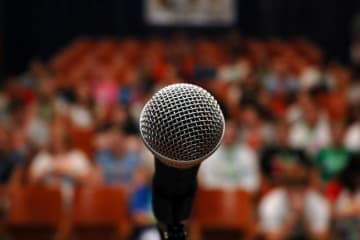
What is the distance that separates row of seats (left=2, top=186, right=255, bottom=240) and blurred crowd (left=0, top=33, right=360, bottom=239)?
0.13 metres

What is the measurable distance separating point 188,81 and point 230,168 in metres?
3.72

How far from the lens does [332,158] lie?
5.43 meters

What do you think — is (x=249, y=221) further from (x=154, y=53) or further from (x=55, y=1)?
(x=55, y=1)

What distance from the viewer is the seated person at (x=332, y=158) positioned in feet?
17.4

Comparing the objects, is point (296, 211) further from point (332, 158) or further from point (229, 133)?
point (332, 158)

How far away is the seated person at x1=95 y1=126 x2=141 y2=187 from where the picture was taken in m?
5.21

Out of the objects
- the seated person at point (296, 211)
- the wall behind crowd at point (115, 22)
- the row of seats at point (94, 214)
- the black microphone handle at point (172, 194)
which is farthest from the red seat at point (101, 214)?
the wall behind crowd at point (115, 22)

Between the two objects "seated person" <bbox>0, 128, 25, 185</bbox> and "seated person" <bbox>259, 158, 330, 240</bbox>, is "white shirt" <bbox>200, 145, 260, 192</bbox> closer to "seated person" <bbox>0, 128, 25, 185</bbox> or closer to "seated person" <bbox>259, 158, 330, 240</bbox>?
"seated person" <bbox>259, 158, 330, 240</bbox>

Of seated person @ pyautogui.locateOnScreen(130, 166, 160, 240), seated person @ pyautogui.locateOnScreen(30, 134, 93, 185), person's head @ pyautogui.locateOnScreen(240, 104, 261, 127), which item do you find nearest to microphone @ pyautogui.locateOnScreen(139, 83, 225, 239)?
seated person @ pyautogui.locateOnScreen(130, 166, 160, 240)

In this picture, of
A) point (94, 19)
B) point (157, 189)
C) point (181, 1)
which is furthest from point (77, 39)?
point (157, 189)

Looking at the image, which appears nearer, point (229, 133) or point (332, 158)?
point (229, 133)

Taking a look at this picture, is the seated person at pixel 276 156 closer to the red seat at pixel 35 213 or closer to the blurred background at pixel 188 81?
the blurred background at pixel 188 81

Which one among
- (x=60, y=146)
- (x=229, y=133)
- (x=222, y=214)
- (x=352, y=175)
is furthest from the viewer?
(x=60, y=146)

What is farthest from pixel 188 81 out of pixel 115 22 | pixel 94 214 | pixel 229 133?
pixel 115 22
